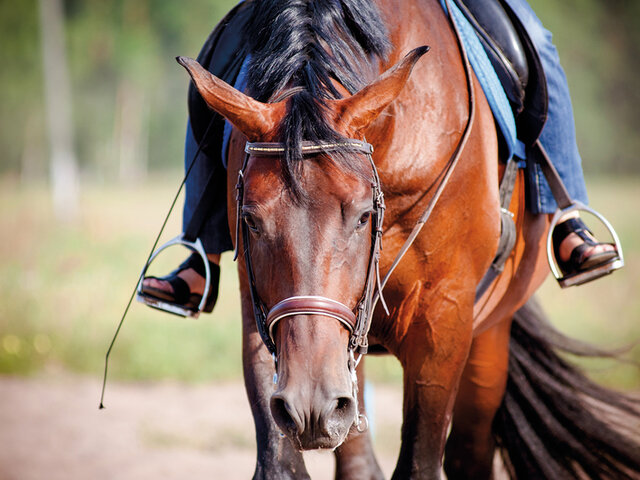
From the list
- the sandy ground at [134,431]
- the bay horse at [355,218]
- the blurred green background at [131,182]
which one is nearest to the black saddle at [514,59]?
the bay horse at [355,218]

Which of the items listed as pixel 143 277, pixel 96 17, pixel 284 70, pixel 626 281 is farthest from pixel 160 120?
pixel 284 70

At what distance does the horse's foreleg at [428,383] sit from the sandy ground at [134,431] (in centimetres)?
253

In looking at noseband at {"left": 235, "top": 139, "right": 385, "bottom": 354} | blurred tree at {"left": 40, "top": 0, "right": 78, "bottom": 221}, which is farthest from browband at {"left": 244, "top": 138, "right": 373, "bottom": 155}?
blurred tree at {"left": 40, "top": 0, "right": 78, "bottom": 221}

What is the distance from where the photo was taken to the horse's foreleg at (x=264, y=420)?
2199 millimetres

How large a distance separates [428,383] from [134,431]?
159 inches

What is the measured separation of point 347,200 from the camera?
175 cm

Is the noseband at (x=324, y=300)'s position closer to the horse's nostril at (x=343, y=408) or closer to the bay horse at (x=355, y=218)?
the bay horse at (x=355, y=218)

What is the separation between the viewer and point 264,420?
2238 millimetres

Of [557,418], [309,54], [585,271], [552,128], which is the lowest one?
[557,418]

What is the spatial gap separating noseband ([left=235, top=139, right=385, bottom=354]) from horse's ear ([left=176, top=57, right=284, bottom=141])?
0.05 m

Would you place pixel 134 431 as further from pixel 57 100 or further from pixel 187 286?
pixel 57 100

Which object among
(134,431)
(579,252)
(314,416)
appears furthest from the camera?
(134,431)

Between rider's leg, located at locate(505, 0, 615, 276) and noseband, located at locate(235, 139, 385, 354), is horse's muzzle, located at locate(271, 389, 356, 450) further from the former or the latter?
rider's leg, located at locate(505, 0, 615, 276)

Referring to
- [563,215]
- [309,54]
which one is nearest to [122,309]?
[563,215]
